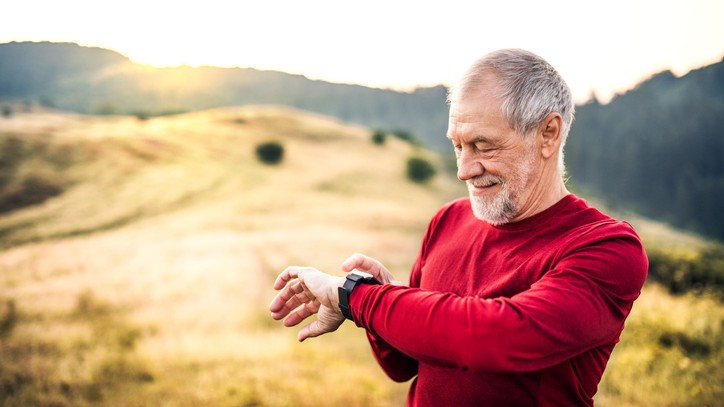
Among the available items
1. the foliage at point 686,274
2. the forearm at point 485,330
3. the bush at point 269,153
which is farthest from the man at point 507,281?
the bush at point 269,153

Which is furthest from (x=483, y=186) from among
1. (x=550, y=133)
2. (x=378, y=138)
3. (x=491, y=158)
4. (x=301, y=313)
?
(x=378, y=138)

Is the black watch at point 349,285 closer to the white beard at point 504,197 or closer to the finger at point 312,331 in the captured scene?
the finger at point 312,331

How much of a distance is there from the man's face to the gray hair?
4cm

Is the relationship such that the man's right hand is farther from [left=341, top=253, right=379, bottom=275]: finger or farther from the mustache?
the mustache

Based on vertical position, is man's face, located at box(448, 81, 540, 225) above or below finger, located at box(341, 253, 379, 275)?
above

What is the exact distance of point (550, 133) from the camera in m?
2.08

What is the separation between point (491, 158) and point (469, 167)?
0.10 meters

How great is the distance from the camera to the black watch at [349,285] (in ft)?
6.04

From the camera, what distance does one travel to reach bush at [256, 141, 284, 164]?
43.2m

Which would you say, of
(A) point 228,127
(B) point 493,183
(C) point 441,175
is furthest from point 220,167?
(B) point 493,183

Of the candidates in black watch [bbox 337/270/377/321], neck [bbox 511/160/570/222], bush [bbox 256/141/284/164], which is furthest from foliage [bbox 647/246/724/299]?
bush [bbox 256/141/284/164]

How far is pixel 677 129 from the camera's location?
351 feet

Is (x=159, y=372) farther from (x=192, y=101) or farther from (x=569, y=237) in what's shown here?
(x=192, y=101)

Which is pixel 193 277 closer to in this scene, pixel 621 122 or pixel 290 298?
pixel 290 298
